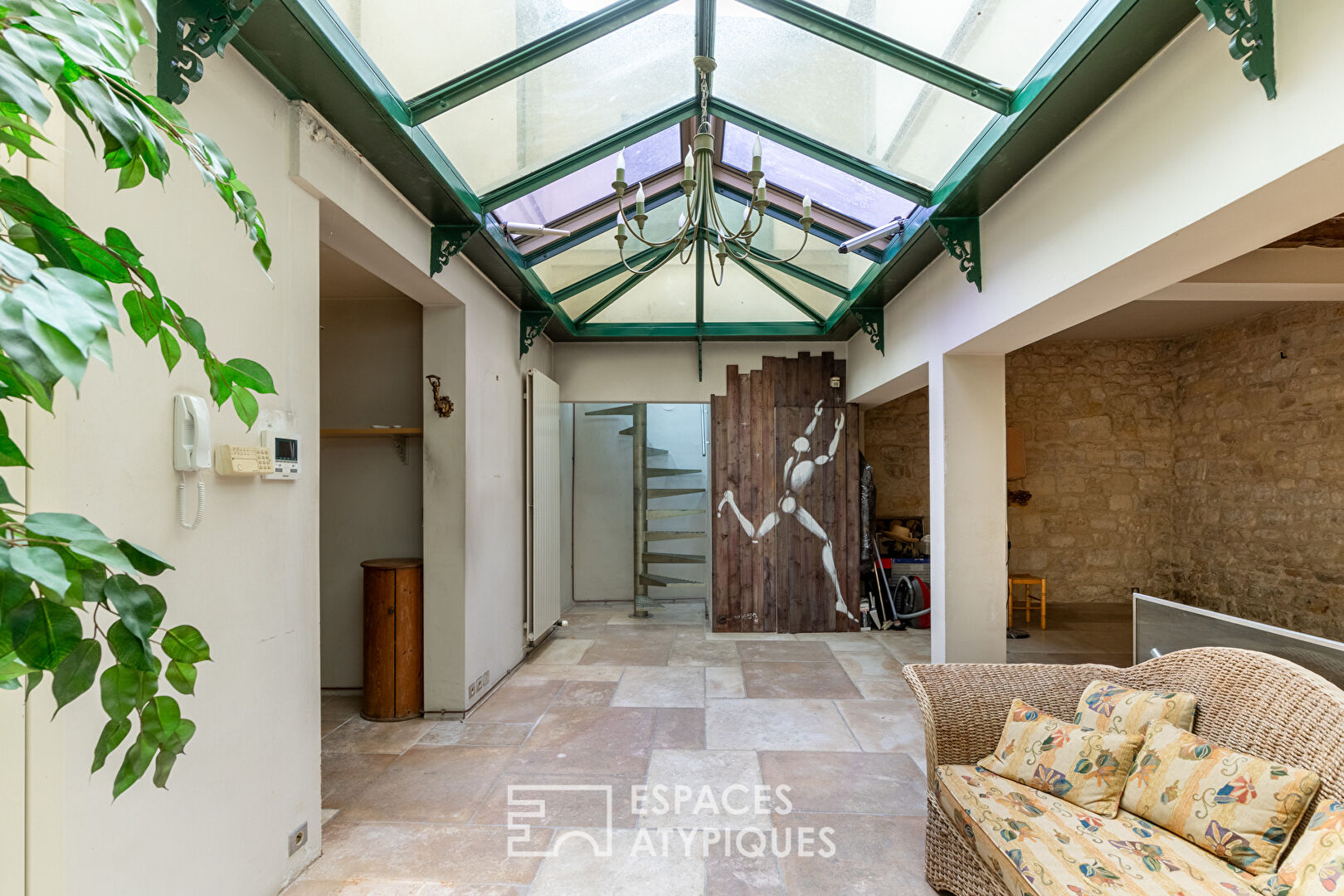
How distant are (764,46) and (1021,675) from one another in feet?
8.74

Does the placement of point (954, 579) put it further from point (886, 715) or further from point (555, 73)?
point (555, 73)

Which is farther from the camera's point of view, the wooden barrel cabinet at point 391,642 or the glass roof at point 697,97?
the wooden barrel cabinet at point 391,642

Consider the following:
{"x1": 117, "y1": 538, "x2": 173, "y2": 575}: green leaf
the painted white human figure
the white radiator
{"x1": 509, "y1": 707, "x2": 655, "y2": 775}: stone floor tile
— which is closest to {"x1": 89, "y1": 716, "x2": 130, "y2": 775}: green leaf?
{"x1": 117, "y1": 538, "x2": 173, "y2": 575}: green leaf

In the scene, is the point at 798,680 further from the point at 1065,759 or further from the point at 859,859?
the point at 1065,759

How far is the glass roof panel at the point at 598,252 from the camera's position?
449 centimetres

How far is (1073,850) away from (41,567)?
222 cm

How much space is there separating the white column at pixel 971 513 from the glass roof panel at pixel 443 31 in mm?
2638

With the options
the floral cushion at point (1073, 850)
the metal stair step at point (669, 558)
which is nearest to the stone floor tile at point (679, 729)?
the floral cushion at point (1073, 850)

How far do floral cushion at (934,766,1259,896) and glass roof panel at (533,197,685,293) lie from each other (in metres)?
3.58

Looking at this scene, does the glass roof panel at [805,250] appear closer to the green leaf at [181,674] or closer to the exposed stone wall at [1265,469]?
the exposed stone wall at [1265,469]

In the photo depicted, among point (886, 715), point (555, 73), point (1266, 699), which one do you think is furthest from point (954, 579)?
point (555, 73)

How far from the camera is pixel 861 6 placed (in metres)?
2.43

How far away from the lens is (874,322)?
5.12 m

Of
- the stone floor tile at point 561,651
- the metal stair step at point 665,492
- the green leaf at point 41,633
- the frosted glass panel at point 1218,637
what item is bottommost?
the stone floor tile at point 561,651
